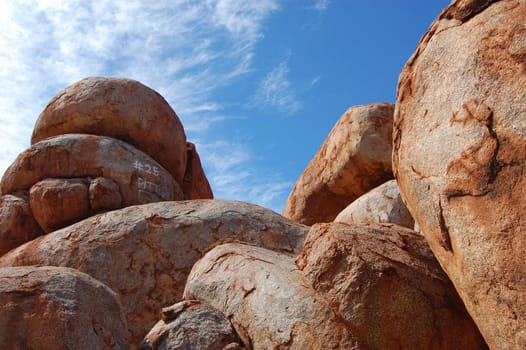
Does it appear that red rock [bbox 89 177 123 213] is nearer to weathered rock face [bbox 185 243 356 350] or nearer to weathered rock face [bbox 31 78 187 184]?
weathered rock face [bbox 31 78 187 184]

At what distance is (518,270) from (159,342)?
1.72 m

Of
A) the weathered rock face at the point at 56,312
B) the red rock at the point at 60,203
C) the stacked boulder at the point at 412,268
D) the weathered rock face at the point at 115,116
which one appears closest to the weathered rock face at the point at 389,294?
the stacked boulder at the point at 412,268

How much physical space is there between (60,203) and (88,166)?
0.50 m

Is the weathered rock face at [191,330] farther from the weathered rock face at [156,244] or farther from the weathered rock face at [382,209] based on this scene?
the weathered rock face at [382,209]

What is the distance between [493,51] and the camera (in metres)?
2.57

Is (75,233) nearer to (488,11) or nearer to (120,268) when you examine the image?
(120,268)

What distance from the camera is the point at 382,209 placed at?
5660 mm

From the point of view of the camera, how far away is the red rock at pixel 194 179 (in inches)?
330

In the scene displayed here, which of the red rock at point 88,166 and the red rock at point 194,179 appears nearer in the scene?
the red rock at point 88,166

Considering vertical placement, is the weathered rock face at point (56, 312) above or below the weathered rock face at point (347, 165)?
below

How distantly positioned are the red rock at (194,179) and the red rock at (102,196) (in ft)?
5.43

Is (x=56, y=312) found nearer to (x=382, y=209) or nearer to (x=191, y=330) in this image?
(x=191, y=330)

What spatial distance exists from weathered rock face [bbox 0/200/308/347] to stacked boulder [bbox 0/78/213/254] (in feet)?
2.70

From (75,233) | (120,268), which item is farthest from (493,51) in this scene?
(75,233)
